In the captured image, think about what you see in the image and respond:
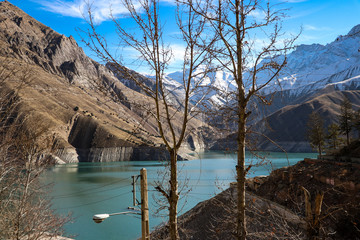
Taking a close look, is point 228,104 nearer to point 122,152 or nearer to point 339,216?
point 339,216

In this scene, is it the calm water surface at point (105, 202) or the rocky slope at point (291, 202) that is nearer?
the rocky slope at point (291, 202)

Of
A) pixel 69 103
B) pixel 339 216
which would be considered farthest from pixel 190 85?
pixel 69 103

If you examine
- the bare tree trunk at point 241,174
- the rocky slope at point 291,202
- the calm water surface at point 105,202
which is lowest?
the calm water surface at point 105,202

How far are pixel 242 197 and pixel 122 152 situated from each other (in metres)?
110

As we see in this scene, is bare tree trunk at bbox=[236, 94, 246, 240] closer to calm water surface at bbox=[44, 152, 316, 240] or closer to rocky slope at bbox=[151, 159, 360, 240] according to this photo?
rocky slope at bbox=[151, 159, 360, 240]

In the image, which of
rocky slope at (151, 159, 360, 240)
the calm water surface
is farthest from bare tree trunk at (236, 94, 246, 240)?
the calm water surface

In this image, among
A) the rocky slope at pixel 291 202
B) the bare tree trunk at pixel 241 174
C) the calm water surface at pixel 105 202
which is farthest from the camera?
the calm water surface at pixel 105 202

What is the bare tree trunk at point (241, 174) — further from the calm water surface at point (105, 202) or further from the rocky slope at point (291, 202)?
the calm water surface at point (105, 202)

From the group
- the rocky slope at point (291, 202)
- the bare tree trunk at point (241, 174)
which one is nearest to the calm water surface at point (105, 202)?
the rocky slope at point (291, 202)

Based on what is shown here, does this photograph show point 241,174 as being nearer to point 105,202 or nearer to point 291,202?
point 291,202

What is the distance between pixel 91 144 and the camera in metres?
118

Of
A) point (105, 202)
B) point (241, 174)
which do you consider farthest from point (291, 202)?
point (105, 202)

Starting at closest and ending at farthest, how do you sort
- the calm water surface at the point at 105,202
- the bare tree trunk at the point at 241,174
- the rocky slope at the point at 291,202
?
the bare tree trunk at the point at 241,174, the rocky slope at the point at 291,202, the calm water surface at the point at 105,202

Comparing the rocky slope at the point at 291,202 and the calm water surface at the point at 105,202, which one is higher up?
the rocky slope at the point at 291,202
